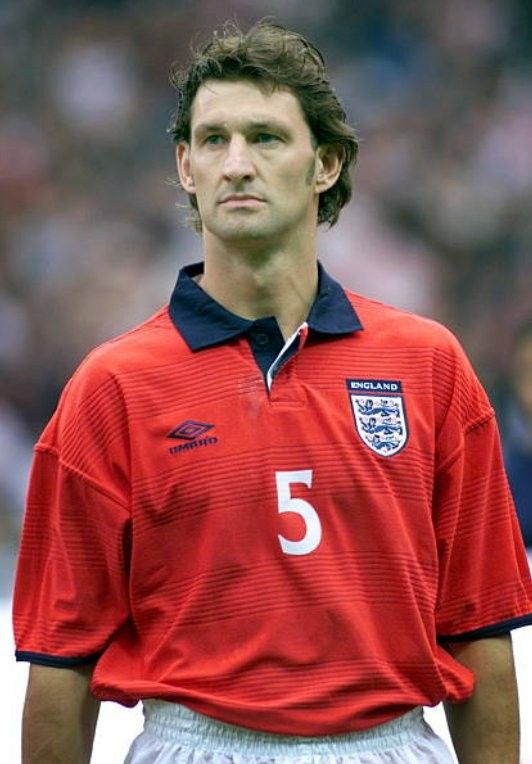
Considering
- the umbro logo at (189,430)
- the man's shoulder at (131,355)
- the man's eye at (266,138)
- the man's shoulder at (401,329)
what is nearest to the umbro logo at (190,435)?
the umbro logo at (189,430)

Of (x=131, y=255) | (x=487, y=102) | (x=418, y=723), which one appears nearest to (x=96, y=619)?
(x=418, y=723)

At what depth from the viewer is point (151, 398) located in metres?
2.98

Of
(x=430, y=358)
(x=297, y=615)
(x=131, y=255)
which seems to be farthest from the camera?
(x=131, y=255)

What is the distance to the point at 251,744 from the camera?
2922mm

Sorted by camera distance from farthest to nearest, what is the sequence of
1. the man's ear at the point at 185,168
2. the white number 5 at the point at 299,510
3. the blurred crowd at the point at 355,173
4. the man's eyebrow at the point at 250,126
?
the blurred crowd at the point at 355,173 < the man's ear at the point at 185,168 < the man's eyebrow at the point at 250,126 < the white number 5 at the point at 299,510

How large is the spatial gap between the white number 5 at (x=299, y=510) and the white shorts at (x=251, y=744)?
0.30 meters

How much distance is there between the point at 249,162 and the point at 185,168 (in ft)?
0.68

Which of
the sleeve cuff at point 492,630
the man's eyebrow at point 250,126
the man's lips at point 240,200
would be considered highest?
the man's eyebrow at point 250,126

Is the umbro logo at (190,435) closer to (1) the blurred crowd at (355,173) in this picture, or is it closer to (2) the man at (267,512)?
(2) the man at (267,512)

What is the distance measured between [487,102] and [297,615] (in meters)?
5.01

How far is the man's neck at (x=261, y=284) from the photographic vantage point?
3.06 meters

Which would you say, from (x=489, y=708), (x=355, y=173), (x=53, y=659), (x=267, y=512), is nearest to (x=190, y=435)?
(x=267, y=512)

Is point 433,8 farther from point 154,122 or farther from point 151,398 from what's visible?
point 151,398

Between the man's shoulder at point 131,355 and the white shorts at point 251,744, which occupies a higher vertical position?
the man's shoulder at point 131,355
